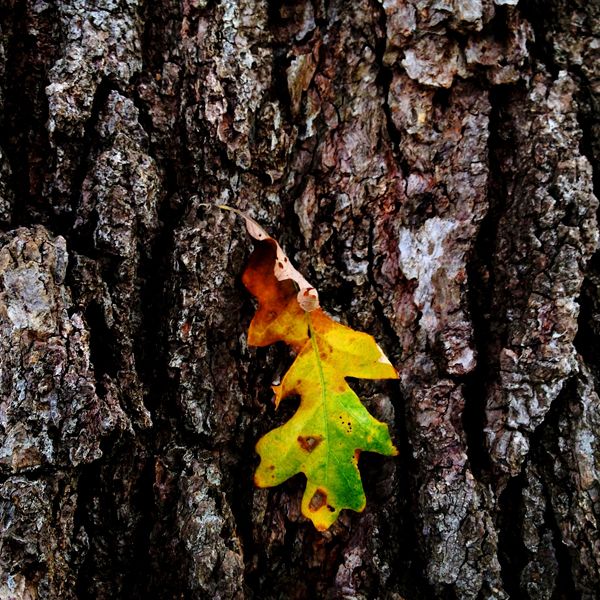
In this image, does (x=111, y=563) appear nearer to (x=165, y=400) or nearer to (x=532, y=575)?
(x=165, y=400)

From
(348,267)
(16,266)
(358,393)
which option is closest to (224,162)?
(348,267)

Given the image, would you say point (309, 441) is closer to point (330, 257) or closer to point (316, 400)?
point (316, 400)

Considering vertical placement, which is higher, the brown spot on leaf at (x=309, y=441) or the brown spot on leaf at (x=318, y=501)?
the brown spot on leaf at (x=309, y=441)

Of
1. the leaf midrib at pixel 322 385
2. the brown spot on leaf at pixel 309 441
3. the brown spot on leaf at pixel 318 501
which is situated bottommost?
the brown spot on leaf at pixel 318 501

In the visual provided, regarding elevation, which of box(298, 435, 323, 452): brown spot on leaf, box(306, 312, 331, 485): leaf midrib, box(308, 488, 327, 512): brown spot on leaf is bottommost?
box(308, 488, 327, 512): brown spot on leaf

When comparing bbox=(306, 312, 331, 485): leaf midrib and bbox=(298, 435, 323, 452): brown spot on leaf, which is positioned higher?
bbox=(306, 312, 331, 485): leaf midrib
